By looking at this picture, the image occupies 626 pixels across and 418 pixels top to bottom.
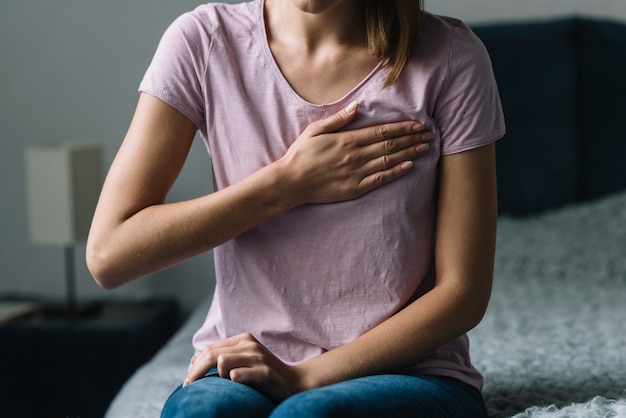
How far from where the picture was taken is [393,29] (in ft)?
3.74

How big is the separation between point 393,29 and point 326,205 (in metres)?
0.25

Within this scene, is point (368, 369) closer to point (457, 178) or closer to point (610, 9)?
point (457, 178)

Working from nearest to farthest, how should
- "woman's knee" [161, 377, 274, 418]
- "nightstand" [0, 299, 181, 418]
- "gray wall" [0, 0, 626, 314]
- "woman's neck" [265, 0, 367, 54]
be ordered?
"woman's knee" [161, 377, 274, 418], "woman's neck" [265, 0, 367, 54], "nightstand" [0, 299, 181, 418], "gray wall" [0, 0, 626, 314]

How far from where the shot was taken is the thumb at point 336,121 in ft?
3.55

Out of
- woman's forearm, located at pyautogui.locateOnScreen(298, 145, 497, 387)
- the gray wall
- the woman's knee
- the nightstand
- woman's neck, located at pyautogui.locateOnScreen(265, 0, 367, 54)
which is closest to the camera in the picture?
the woman's knee

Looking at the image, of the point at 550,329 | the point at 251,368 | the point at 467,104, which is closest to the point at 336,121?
the point at 467,104

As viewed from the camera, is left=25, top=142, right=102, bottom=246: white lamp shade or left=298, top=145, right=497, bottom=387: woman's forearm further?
left=25, top=142, right=102, bottom=246: white lamp shade

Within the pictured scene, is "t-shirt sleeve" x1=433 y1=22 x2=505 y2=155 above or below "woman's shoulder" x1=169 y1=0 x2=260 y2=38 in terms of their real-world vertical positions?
below

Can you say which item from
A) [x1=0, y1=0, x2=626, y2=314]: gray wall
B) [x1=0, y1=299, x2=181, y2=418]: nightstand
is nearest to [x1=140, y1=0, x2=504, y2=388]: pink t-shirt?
[x1=0, y1=299, x2=181, y2=418]: nightstand

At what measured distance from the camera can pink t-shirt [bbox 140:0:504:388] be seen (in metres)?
1.09

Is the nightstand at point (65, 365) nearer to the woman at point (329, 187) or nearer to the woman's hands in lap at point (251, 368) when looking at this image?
the woman at point (329, 187)

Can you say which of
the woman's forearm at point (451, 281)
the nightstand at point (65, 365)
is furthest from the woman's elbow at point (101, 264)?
the nightstand at point (65, 365)

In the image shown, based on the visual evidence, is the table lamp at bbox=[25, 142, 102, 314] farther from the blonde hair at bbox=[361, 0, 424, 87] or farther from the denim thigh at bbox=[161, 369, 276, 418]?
the denim thigh at bbox=[161, 369, 276, 418]

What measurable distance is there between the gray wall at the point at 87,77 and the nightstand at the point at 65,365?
0.49 m
